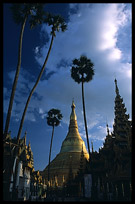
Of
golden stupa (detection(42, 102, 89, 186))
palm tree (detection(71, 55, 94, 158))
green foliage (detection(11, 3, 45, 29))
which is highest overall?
green foliage (detection(11, 3, 45, 29))

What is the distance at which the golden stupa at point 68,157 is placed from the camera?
151 feet

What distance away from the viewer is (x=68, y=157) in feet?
169

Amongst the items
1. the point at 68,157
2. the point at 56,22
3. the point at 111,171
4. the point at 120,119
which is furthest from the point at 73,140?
the point at 56,22

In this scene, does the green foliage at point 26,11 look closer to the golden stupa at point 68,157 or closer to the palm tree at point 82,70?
the palm tree at point 82,70

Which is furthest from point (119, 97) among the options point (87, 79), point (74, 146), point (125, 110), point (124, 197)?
point (74, 146)

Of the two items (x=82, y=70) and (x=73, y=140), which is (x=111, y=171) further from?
(x=73, y=140)

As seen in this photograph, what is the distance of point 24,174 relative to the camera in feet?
99.4

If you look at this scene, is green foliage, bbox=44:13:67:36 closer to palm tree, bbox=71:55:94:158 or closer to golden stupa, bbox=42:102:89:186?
palm tree, bbox=71:55:94:158

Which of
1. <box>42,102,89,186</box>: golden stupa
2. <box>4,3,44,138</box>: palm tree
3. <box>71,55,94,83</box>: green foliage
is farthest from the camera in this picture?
<box>42,102,89,186</box>: golden stupa

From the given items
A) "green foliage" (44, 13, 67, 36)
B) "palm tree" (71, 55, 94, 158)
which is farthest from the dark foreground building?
"green foliage" (44, 13, 67, 36)

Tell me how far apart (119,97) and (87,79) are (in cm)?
1119

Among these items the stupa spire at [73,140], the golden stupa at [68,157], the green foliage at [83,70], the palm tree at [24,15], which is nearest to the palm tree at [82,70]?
the green foliage at [83,70]

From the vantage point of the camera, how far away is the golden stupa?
4607 centimetres

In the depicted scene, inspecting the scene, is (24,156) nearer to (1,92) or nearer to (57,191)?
(57,191)
